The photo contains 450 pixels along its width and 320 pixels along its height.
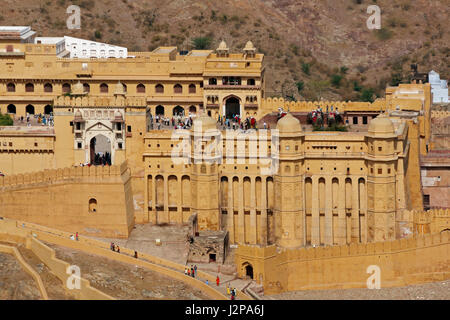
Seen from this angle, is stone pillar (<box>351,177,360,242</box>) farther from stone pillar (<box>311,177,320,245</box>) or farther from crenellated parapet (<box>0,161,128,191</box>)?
crenellated parapet (<box>0,161,128,191</box>)

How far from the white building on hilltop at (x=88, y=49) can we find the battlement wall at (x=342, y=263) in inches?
1010

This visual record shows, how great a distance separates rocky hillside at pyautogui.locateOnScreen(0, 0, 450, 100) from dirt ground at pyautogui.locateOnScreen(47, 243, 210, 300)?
49882 mm

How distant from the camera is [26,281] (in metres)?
67.4

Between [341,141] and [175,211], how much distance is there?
10.7 meters

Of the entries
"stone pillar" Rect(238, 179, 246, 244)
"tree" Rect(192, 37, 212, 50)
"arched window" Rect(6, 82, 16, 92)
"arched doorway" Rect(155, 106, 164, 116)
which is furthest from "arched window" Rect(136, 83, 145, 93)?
"tree" Rect(192, 37, 212, 50)

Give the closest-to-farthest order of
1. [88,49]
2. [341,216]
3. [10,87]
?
[341,216] < [10,87] < [88,49]

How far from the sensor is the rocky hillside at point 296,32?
416 ft

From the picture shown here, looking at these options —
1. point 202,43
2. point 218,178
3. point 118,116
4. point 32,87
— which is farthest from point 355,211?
point 202,43

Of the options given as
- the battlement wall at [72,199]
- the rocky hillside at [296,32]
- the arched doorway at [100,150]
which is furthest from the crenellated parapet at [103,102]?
the rocky hillside at [296,32]

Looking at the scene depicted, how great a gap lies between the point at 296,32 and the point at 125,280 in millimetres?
70270

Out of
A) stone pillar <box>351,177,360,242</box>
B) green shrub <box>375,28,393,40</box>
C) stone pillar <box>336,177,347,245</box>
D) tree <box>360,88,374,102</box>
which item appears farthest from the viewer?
green shrub <box>375,28,393,40</box>

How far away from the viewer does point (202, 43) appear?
124 m

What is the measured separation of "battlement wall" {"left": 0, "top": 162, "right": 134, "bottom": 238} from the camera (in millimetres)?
74562

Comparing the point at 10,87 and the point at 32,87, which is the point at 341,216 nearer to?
the point at 32,87
